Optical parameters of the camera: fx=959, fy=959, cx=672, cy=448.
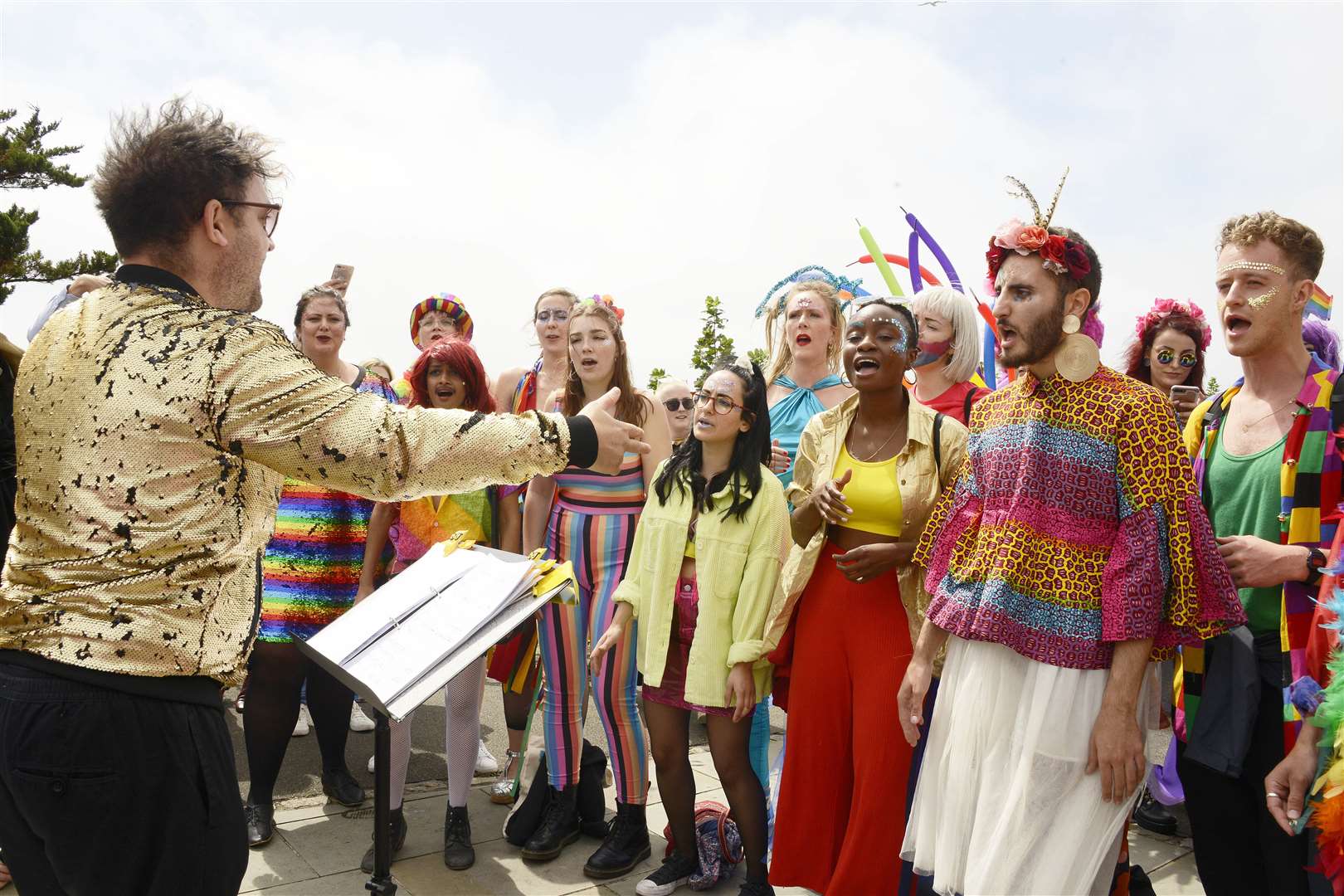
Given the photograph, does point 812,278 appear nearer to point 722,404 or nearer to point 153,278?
point 722,404

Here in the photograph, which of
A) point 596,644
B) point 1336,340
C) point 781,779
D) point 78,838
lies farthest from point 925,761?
point 1336,340

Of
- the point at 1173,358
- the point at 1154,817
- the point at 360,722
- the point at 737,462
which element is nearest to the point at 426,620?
the point at 737,462

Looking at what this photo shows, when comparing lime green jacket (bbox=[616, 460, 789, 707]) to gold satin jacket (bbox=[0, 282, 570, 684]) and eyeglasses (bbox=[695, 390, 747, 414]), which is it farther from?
gold satin jacket (bbox=[0, 282, 570, 684])

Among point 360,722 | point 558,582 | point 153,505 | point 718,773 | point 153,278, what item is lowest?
point 360,722

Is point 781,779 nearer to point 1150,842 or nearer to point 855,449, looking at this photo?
point 855,449

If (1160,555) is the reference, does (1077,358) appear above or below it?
above

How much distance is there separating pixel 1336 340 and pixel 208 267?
4396 mm

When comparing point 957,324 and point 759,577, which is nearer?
point 759,577

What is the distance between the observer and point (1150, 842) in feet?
13.6

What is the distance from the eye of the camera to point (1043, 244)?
2439 mm

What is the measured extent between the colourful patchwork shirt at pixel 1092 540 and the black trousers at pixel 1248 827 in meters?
0.45

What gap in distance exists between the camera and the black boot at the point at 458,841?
12.4 ft

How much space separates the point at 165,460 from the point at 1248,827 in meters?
2.79

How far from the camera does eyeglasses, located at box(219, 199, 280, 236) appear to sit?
2062 mm
